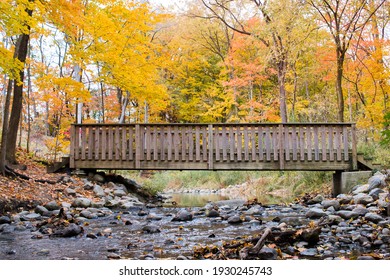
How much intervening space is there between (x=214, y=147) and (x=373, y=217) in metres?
4.67

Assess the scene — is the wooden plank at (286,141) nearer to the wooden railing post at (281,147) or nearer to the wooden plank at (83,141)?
the wooden railing post at (281,147)

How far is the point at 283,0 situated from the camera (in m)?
11.6

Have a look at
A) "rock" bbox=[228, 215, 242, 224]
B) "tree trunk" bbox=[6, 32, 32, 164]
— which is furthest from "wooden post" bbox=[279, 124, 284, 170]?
"tree trunk" bbox=[6, 32, 32, 164]

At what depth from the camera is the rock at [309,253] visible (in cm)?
343

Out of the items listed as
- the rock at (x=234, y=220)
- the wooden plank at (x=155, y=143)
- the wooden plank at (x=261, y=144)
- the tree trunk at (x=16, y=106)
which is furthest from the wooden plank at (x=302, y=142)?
the tree trunk at (x=16, y=106)

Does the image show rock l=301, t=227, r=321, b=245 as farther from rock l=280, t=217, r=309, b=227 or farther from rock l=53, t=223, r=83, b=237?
rock l=53, t=223, r=83, b=237

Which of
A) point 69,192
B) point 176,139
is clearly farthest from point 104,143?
point 69,192

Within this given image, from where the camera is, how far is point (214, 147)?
29.9 feet

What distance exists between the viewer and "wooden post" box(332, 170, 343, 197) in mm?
8695

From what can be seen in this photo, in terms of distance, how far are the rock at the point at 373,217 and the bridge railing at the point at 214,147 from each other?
3.82 m

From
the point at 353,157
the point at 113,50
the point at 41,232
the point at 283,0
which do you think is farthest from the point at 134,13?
the point at 41,232

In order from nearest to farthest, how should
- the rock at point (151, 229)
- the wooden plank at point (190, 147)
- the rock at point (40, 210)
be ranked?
1. the rock at point (151, 229)
2. the rock at point (40, 210)
3. the wooden plank at point (190, 147)

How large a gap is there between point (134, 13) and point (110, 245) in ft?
30.2

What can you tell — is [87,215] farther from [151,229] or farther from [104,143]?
[104,143]
